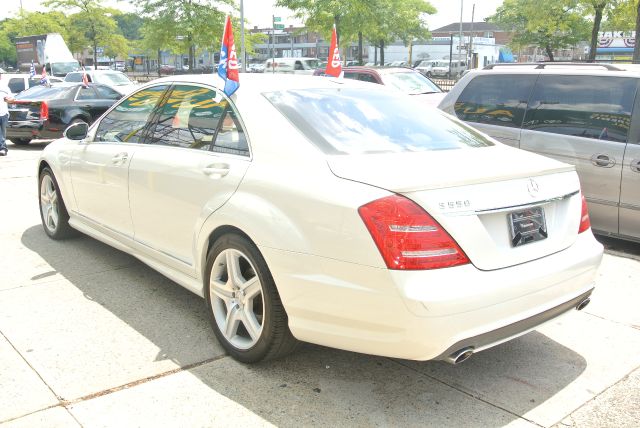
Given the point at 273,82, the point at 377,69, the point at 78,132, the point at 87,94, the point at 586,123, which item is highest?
the point at 377,69

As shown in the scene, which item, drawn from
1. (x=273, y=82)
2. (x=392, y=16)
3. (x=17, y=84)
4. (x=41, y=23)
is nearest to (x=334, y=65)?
(x=273, y=82)

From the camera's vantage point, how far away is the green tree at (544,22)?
28.8 metres

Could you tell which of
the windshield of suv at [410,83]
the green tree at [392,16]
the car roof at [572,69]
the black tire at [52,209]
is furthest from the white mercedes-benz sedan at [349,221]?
the green tree at [392,16]

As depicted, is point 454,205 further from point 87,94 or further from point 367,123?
point 87,94

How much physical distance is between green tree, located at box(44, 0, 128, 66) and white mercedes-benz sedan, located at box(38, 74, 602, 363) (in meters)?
49.9

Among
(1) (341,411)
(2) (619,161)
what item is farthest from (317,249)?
(2) (619,161)

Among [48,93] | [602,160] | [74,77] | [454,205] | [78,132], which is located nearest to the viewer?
[454,205]

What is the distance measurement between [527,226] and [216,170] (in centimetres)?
170

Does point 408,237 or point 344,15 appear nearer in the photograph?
point 408,237

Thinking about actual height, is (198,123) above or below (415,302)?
above

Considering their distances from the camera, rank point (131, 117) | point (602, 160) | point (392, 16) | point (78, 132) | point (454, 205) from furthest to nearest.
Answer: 1. point (392, 16)
2. point (602, 160)
3. point (78, 132)
4. point (131, 117)
5. point (454, 205)

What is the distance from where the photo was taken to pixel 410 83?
13.2 m

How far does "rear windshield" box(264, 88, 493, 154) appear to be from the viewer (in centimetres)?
328

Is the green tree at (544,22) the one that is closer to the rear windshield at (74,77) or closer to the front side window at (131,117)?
the rear windshield at (74,77)
